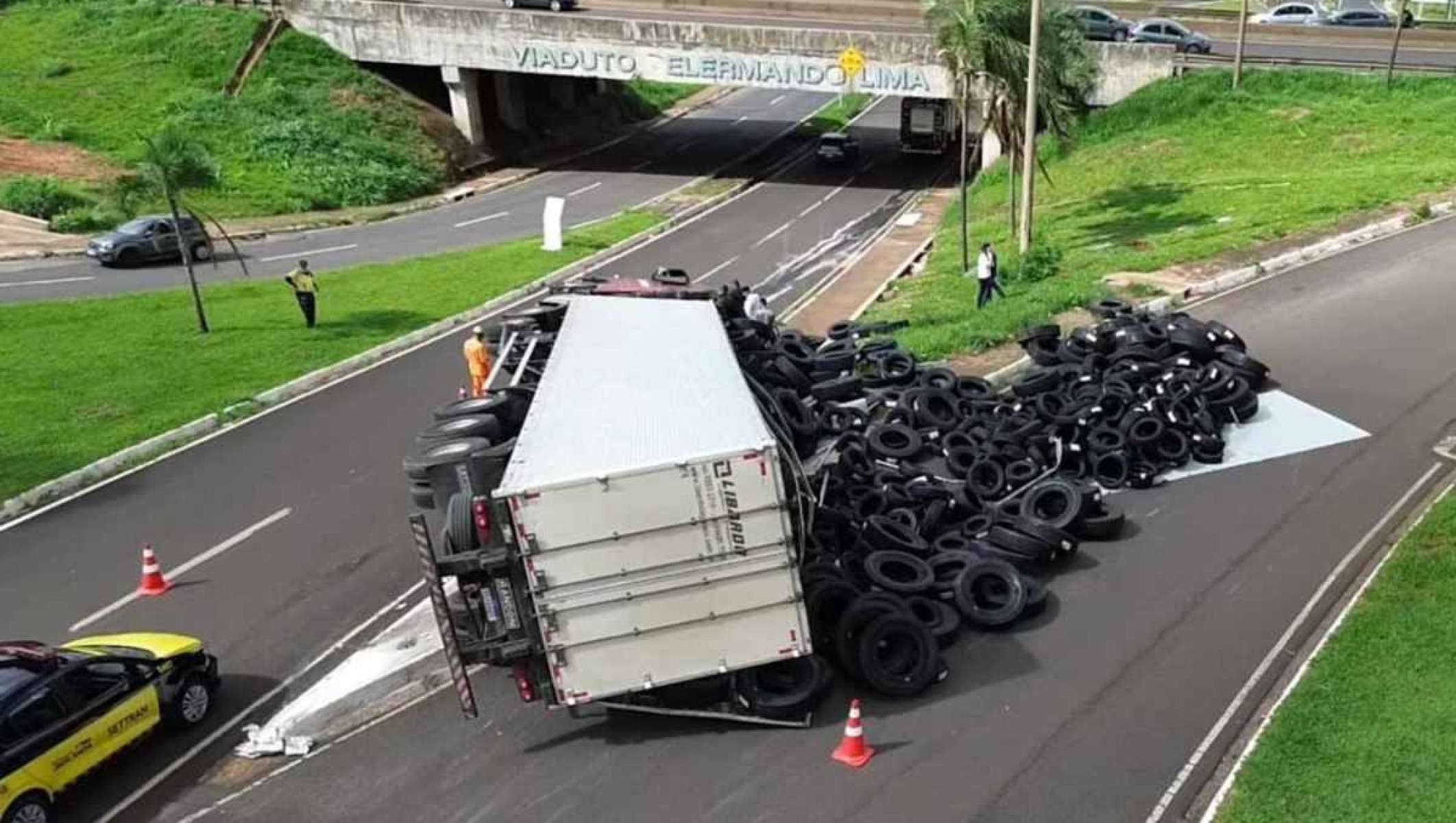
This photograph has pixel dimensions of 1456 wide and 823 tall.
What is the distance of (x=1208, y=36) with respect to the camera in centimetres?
5231

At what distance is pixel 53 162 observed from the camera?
42.6 metres

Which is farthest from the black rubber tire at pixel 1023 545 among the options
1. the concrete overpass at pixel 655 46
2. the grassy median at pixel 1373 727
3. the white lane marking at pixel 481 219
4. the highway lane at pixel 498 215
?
the concrete overpass at pixel 655 46

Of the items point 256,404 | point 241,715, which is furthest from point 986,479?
point 256,404

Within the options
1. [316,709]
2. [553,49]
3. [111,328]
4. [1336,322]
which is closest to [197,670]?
[316,709]

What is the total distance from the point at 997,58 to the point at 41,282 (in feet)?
89.7

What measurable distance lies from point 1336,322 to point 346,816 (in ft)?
69.4

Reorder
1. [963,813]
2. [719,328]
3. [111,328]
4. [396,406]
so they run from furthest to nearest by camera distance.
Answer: [111,328], [396,406], [719,328], [963,813]

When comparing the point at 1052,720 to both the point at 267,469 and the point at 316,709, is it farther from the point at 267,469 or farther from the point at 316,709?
the point at 267,469

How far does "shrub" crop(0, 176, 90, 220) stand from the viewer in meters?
38.9

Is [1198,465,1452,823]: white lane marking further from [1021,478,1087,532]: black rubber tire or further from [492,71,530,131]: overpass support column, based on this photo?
[492,71,530,131]: overpass support column

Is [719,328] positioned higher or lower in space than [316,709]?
higher

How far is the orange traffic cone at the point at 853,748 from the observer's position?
36.9ft

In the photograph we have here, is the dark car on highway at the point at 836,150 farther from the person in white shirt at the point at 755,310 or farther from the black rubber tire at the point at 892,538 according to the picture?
the black rubber tire at the point at 892,538

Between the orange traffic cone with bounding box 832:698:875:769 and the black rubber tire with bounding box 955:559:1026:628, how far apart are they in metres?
2.80
